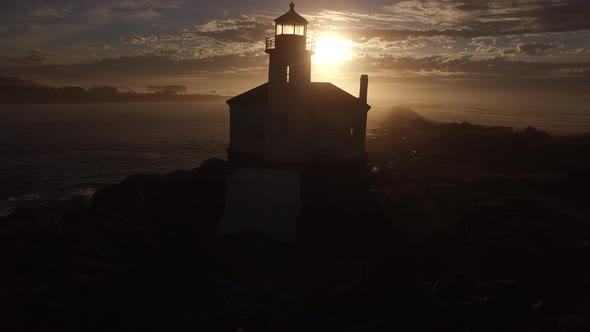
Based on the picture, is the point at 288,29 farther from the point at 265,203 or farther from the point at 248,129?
the point at 265,203

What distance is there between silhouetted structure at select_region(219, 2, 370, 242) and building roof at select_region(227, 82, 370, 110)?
2 centimetres

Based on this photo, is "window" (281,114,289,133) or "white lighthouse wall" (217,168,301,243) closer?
"white lighthouse wall" (217,168,301,243)

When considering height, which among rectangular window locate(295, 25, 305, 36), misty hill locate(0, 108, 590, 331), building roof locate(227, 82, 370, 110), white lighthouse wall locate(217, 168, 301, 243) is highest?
rectangular window locate(295, 25, 305, 36)

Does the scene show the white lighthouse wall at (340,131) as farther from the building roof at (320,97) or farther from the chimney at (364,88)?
the chimney at (364,88)

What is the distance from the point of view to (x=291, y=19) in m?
20.9

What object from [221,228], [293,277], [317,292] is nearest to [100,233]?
[221,228]

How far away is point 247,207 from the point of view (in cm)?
1848

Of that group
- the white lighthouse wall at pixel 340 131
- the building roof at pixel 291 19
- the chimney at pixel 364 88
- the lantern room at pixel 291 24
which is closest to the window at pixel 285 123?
the white lighthouse wall at pixel 340 131

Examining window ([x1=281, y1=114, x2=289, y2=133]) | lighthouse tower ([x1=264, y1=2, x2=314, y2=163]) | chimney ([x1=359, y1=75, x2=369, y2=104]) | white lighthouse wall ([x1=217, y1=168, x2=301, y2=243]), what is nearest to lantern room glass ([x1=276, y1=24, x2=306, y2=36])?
lighthouse tower ([x1=264, y1=2, x2=314, y2=163])

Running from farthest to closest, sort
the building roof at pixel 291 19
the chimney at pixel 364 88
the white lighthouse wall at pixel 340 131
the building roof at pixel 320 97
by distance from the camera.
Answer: the chimney at pixel 364 88 → the building roof at pixel 320 97 → the white lighthouse wall at pixel 340 131 → the building roof at pixel 291 19

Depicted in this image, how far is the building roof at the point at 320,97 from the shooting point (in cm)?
2353

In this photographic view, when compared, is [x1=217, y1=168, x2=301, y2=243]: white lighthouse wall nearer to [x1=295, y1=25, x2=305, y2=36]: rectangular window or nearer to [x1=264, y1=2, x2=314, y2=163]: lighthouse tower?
[x1=264, y1=2, x2=314, y2=163]: lighthouse tower

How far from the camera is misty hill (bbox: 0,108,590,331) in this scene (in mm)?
12992

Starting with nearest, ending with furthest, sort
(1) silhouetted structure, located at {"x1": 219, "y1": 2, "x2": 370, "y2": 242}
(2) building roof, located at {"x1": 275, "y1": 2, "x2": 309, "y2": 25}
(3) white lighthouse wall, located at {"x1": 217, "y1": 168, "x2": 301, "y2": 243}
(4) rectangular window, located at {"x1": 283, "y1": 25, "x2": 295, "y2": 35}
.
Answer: (3) white lighthouse wall, located at {"x1": 217, "y1": 168, "x2": 301, "y2": 243} → (1) silhouetted structure, located at {"x1": 219, "y1": 2, "x2": 370, "y2": 242} → (2) building roof, located at {"x1": 275, "y1": 2, "x2": 309, "y2": 25} → (4) rectangular window, located at {"x1": 283, "y1": 25, "x2": 295, "y2": 35}
